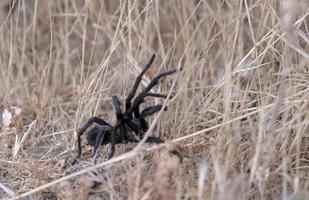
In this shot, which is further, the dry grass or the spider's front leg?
the spider's front leg

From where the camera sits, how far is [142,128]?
78.5 inches

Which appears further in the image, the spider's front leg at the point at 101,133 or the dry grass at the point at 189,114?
the spider's front leg at the point at 101,133

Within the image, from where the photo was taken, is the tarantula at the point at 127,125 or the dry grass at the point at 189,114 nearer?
the dry grass at the point at 189,114

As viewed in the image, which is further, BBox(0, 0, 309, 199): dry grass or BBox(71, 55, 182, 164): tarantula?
BBox(71, 55, 182, 164): tarantula

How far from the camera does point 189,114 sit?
2.22 meters

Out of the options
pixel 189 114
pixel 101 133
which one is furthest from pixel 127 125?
pixel 189 114

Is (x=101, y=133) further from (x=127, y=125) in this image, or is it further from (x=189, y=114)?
(x=189, y=114)

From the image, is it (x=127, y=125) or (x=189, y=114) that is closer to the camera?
(x=127, y=125)

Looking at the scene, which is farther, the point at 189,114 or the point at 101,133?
the point at 189,114

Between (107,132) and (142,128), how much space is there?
0.40 ft

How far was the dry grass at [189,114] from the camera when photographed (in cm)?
169

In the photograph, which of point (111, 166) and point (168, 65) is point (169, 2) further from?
point (111, 166)

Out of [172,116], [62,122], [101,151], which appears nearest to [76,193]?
[101,151]

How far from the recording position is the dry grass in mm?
1694
